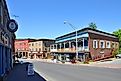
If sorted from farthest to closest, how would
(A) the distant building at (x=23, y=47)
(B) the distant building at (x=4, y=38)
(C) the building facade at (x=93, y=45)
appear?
(A) the distant building at (x=23, y=47), (C) the building facade at (x=93, y=45), (B) the distant building at (x=4, y=38)

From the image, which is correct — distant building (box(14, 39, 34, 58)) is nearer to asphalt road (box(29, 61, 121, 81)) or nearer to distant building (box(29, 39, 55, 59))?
distant building (box(29, 39, 55, 59))

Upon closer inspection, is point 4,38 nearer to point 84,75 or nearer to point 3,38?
point 3,38

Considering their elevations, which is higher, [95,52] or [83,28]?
[83,28]

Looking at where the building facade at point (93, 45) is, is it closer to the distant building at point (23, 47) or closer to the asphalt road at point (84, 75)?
the asphalt road at point (84, 75)

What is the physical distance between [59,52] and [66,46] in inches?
245

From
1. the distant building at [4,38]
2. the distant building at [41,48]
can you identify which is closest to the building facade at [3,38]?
the distant building at [4,38]

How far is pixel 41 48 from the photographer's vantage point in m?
125

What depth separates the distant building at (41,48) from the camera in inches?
4879

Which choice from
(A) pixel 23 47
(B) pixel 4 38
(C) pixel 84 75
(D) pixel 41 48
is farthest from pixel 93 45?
(A) pixel 23 47

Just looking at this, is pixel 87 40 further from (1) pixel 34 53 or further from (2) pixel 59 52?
(1) pixel 34 53

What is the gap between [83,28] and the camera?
75.9m

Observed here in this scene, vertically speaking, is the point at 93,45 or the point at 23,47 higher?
the point at 23,47

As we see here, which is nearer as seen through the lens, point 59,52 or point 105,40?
point 105,40

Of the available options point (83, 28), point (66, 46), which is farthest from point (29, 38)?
point (83, 28)
